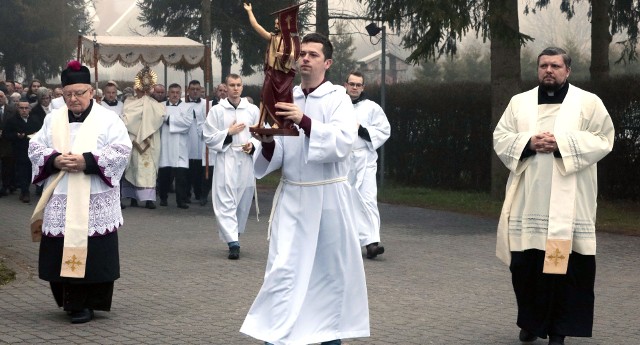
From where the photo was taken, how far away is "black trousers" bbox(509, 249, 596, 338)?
27.0 feet

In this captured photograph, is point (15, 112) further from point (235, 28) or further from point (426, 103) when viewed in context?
point (235, 28)

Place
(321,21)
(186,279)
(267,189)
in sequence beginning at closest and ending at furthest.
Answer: (186,279) → (267,189) → (321,21)

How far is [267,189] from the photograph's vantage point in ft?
77.7

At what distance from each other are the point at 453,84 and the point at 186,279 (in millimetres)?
13256

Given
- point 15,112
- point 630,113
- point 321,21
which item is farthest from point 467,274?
point 321,21

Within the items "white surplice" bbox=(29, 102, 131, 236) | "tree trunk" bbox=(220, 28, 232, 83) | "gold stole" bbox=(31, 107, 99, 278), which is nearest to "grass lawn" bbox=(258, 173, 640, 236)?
"white surplice" bbox=(29, 102, 131, 236)

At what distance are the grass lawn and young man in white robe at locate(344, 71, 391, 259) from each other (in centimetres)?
438

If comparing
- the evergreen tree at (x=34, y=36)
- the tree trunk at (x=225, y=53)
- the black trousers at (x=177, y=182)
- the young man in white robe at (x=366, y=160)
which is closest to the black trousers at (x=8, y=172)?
the black trousers at (x=177, y=182)

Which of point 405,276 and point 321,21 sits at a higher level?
point 321,21

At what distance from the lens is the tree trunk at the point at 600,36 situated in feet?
70.2

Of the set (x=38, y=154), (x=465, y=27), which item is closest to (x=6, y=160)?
(x=465, y=27)

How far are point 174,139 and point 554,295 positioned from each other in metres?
12.7

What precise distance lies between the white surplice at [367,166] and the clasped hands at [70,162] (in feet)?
13.4

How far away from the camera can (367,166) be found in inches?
513
